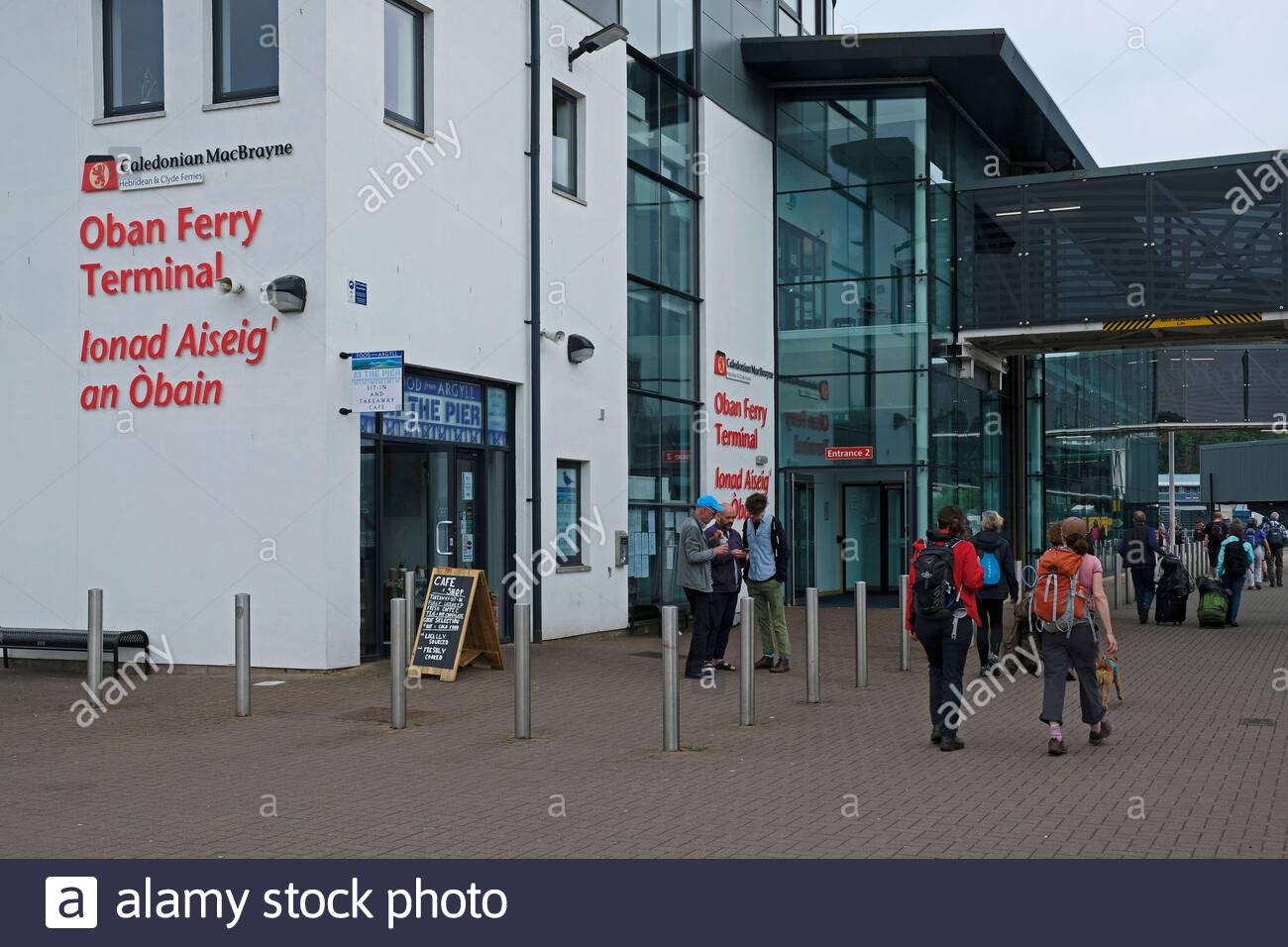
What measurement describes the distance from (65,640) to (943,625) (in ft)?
28.1

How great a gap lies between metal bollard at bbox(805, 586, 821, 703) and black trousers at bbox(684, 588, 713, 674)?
5.29ft

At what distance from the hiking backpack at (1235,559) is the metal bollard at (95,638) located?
15.6 meters

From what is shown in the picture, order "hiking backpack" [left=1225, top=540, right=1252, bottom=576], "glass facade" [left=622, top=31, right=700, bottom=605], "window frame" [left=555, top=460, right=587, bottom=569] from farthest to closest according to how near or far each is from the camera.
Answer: "hiking backpack" [left=1225, top=540, right=1252, bottom=576]
"glass facade" [left=622, top=31, right=700, bottom=605]
"window frame" [left=555, top=460, right=587, bottom=569]

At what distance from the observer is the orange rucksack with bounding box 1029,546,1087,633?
9.56m

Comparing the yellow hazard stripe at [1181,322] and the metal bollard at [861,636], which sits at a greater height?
the yellow hazard stripe at [1181,322]

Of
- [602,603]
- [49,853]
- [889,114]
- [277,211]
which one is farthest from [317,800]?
[889,114]

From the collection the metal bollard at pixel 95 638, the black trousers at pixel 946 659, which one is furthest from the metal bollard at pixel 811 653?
the metal bollard at pixel 95 638

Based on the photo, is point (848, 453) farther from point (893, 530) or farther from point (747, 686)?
point (747, 686)

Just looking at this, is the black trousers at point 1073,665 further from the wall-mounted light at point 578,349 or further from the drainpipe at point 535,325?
the wall-mounted light at point 578,349

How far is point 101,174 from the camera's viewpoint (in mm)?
14516

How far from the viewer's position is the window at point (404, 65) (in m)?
14.6

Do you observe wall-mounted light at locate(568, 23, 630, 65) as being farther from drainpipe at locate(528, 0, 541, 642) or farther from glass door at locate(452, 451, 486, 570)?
glass door at locate(452, 451, 486, 570)

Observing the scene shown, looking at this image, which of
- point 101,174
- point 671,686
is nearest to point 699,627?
point 671,686

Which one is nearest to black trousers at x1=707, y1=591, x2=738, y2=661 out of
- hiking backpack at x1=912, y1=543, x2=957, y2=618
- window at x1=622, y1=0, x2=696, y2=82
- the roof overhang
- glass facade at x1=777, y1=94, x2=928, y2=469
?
hiking backpack at x1=912, y1=543, x2=957, y2=618
